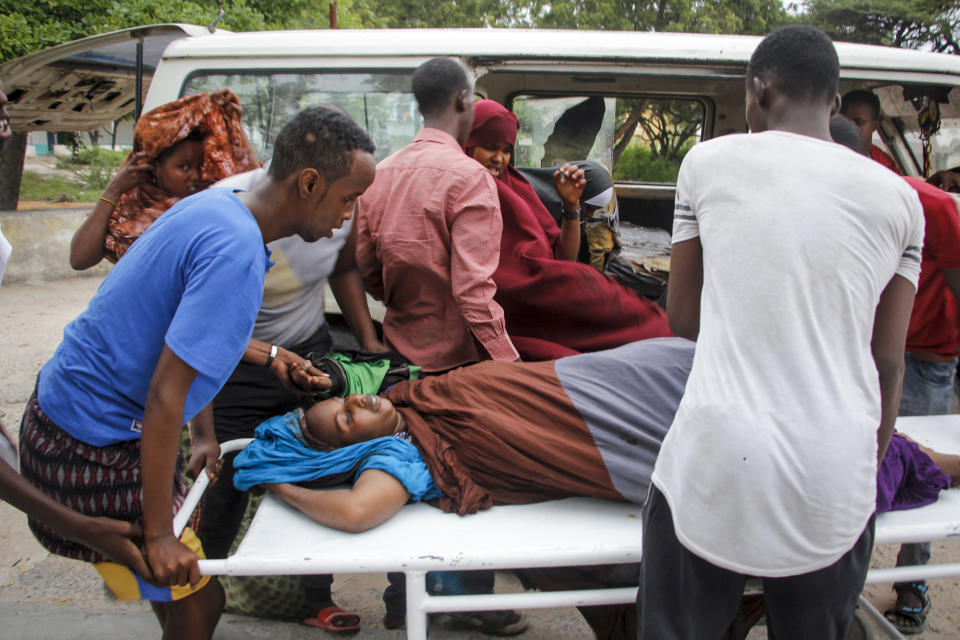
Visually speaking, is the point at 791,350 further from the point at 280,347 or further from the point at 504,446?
the point at 280,347

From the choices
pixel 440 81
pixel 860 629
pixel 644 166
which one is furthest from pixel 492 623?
pixel 644 166

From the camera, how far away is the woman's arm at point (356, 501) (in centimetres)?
177

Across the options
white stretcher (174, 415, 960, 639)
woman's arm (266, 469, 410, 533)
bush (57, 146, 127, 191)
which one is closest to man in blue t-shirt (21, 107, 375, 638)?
white stretcher (174, 415, 960, 639)

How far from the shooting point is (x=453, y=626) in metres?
2.51

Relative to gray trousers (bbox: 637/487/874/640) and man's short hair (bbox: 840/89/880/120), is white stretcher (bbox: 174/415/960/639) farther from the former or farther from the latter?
man's short hair (bbox: 840/89/880/120)

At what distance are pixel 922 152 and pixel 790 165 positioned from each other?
2614mm

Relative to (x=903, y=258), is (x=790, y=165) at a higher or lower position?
higher

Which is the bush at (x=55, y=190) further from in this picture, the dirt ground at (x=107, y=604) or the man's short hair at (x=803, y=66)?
the man's short hair at (x=803, y=66)

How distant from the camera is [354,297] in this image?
8.27 feet

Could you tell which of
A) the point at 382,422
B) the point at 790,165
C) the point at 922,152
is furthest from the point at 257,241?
the point at 922,152

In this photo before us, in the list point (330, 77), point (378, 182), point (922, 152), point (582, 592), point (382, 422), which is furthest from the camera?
point (922, 152)

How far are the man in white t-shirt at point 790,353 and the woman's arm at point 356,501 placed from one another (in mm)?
704

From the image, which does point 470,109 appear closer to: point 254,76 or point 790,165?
point 254,76

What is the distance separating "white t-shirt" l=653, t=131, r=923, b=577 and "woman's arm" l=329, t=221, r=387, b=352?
139 cm
